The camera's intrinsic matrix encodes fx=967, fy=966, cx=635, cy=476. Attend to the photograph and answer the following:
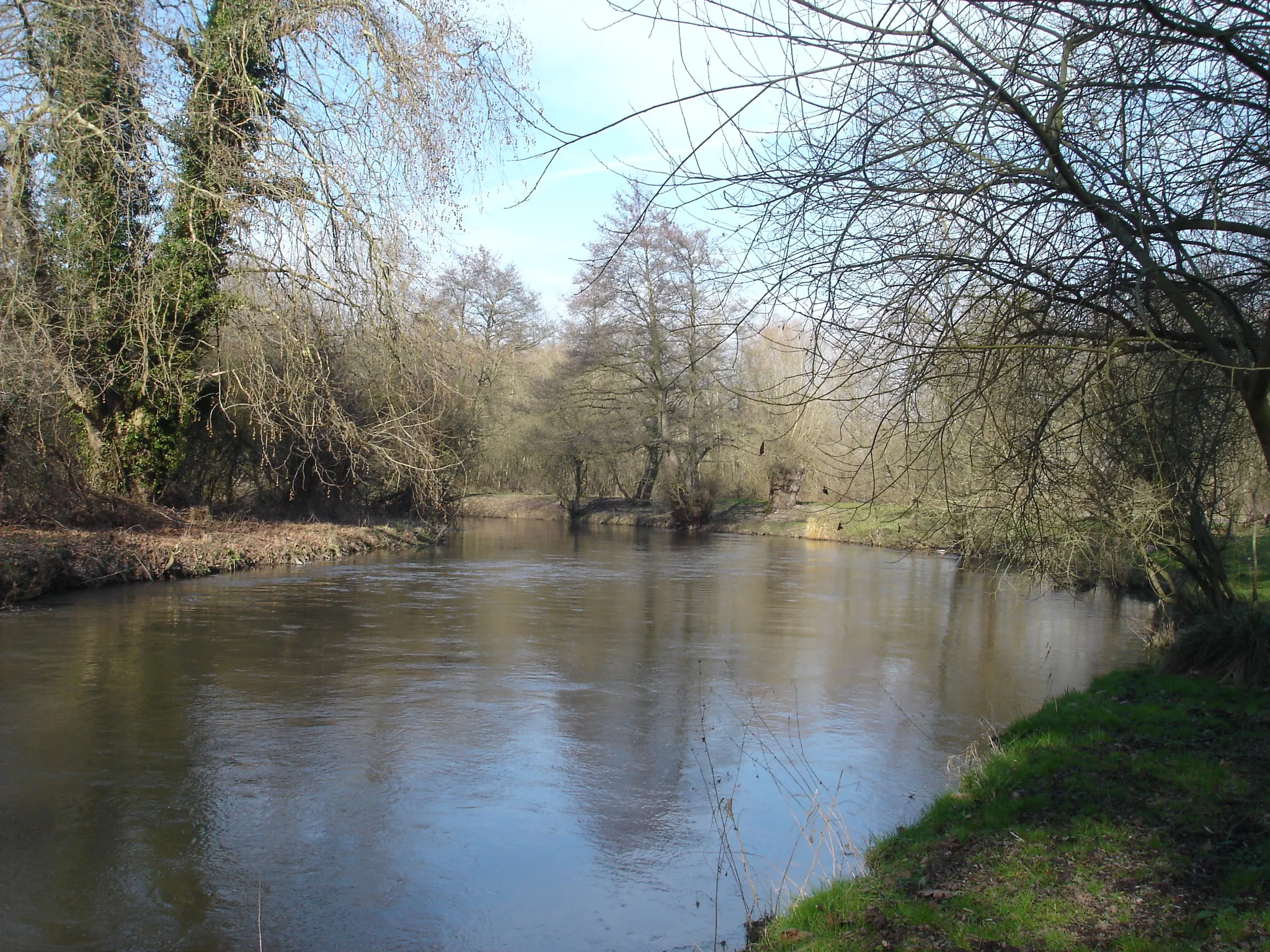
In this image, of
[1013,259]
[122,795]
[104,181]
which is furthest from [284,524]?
[1013,259]

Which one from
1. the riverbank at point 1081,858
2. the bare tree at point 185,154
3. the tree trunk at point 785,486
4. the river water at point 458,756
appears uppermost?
the bare tree at point 185,154

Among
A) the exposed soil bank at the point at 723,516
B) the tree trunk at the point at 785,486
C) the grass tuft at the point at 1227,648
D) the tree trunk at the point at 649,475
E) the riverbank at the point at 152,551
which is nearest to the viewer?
the grass tuft at the point at 1227,648

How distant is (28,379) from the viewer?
13047 mm

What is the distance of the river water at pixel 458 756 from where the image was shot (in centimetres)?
473

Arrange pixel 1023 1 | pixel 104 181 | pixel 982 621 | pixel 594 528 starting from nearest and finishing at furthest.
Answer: pixel 1023 1 < pixel 104 181 < pixel 982 621 < pixel 594 528

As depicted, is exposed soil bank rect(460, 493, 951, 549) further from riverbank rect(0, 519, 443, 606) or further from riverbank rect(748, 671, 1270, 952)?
riverbank rect(748, 671, 1270, 952)

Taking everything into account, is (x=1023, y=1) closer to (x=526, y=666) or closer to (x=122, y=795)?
(x=122, y=795)

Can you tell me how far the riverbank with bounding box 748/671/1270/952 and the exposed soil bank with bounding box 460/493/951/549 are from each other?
20672mm

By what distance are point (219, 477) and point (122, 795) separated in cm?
1742

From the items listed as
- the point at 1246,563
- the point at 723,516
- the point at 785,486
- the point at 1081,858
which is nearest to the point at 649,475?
the point at 723,516

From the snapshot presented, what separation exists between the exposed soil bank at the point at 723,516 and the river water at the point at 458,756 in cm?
1498

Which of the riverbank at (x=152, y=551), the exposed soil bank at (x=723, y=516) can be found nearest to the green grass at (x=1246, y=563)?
the exposed soil bank at (x=723, y=516)

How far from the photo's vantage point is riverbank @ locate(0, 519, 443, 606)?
41.6 feet

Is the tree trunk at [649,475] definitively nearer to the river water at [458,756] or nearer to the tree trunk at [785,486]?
the tree trunk at [785,486]
